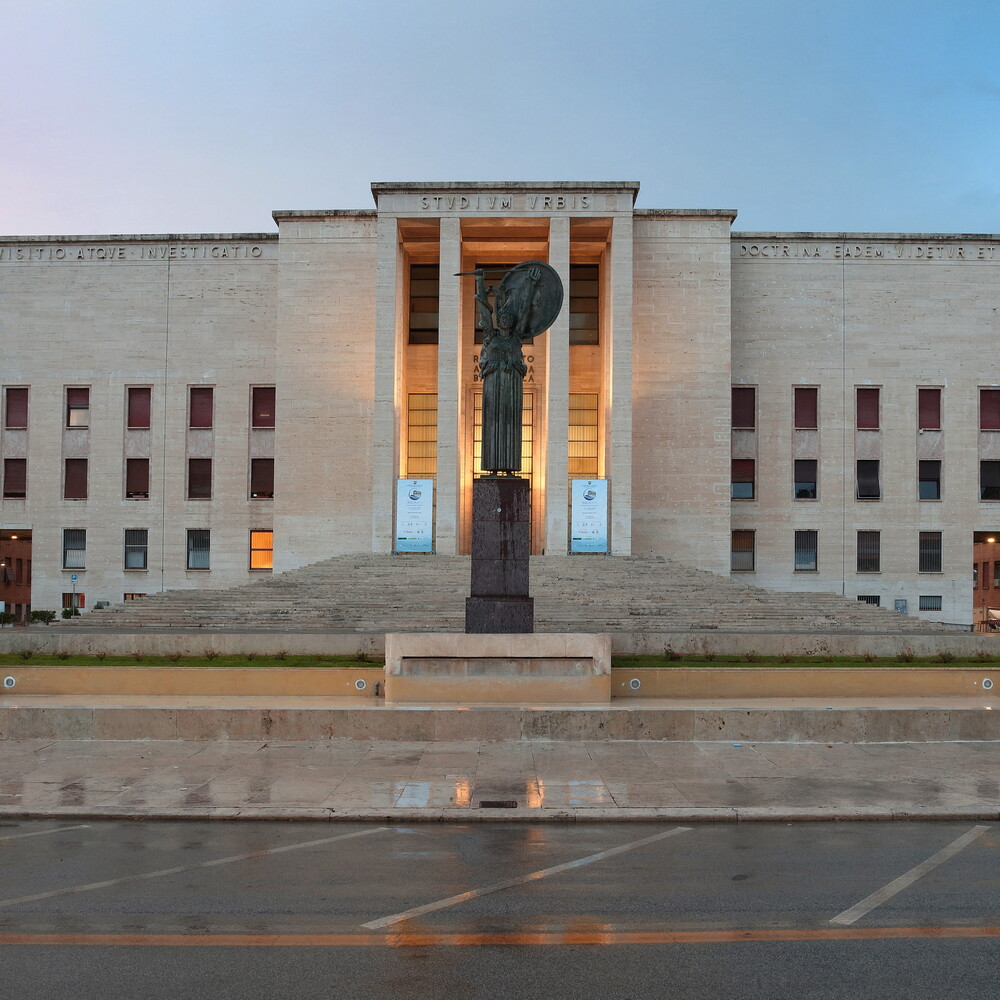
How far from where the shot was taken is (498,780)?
12.6m

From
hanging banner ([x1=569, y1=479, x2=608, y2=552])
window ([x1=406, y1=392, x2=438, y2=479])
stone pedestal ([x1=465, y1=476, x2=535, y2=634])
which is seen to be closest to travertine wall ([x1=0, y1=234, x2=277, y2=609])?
window ([x1=406, y1=392, x2=438, y2=479])

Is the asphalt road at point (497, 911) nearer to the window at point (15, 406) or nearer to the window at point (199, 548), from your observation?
the window at point (199, 548)

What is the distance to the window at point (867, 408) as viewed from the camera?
4353cm

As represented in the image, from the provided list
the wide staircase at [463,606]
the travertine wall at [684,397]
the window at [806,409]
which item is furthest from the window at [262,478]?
the window at [806,409]

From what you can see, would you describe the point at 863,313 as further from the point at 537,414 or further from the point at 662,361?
the point at 537,414

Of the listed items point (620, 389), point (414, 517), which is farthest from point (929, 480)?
point (414, 517)

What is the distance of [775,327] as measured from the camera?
143 feet

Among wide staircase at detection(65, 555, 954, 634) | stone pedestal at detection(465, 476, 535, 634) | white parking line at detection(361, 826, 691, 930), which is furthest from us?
wide staircase at detection(65, 555, 954, 634)

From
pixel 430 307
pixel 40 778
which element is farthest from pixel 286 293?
pixel 40 778

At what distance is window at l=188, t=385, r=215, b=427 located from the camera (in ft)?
144

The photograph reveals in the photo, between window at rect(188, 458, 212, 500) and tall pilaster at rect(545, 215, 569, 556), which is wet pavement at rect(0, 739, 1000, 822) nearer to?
tall pilaster at rect(545, 215, 569, 556)

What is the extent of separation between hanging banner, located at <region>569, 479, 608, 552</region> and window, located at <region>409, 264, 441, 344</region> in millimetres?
10322

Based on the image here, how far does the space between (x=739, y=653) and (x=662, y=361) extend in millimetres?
20711

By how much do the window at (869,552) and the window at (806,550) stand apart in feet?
6.16
